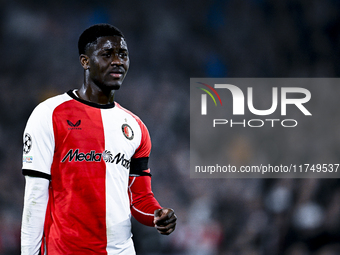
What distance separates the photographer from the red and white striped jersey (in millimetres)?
1450

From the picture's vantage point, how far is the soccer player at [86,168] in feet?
4.66

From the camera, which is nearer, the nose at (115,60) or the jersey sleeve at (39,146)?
the jersey sleeve at (39,146)

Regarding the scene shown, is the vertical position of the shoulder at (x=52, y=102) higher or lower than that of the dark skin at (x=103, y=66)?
lower

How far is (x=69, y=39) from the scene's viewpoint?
362 cm

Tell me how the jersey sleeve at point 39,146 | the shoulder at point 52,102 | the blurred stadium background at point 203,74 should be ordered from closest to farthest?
the jersey sleeve at point 39,146 → the shoulder at point 52,102 → the blurred stadium background at point 203,74

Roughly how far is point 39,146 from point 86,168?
0.72 ft

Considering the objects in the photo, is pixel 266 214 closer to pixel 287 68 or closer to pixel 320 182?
pixel 320 182

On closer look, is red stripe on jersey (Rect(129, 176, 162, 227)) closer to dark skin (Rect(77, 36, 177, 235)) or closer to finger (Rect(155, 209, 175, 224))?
finger (Rect(155, 209, 175, 224))

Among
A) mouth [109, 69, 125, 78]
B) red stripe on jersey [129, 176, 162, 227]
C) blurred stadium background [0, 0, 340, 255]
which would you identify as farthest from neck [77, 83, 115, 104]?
blurred stadium background [0, 0, 340, 255]

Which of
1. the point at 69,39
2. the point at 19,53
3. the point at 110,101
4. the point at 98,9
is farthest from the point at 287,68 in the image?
the point at 19,53

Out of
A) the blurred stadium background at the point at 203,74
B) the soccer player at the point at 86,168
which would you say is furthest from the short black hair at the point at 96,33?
the blurred stadium background at the point at 203,74

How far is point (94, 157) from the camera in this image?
1.53 m

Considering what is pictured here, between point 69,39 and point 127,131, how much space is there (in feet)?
7.57

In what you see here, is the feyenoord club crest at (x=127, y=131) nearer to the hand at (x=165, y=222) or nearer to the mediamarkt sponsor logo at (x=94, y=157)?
the mediamarkt sponsor logo at (x=94, y=157)
